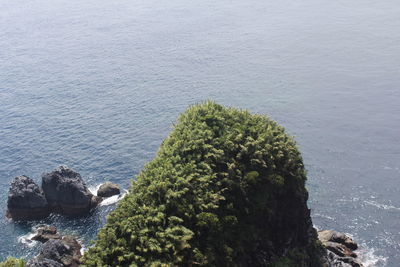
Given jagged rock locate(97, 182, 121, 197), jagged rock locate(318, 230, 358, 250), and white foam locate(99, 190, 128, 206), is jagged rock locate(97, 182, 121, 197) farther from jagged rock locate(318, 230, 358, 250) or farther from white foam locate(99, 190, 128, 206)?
jagged rock locate(318, 230, 358, 250)

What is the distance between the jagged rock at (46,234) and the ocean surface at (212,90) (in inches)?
73.5

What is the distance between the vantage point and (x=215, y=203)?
156ft

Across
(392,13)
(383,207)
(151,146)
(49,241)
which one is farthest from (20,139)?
(392,13)

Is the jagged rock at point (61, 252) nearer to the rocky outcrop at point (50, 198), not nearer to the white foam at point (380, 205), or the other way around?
the rocky outcrop at point (50, 198)

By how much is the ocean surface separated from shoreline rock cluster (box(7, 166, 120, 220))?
2090mm

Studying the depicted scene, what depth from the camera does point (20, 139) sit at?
97875mm

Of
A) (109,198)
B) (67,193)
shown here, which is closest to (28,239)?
(67,193)

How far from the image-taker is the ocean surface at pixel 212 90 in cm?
7550

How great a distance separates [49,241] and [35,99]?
62.3m

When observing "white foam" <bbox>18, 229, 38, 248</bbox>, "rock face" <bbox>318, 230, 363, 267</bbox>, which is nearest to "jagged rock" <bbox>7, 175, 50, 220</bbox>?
"white foam" <bbox>18, 229, 38, 248</bbox>

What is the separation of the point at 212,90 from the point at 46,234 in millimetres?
60889

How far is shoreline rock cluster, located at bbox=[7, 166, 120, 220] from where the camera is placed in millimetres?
75062

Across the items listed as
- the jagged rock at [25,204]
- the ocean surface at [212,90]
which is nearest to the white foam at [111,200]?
the ocean surface at [212,90]

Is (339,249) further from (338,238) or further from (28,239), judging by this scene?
(28,239)
